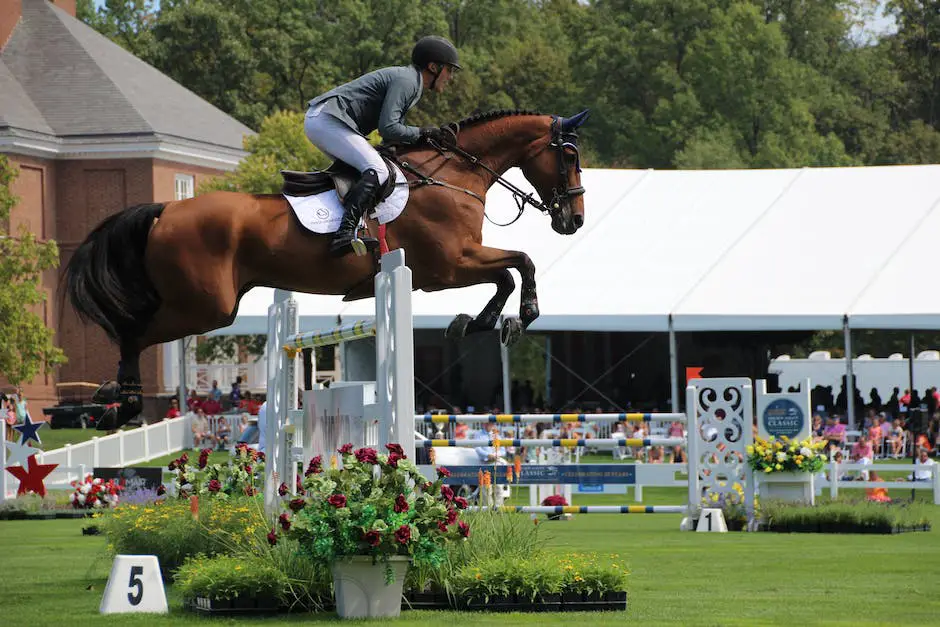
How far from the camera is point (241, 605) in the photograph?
26.7 feet

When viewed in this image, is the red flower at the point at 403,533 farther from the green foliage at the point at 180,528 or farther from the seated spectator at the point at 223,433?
the seated spectator at the point at 223,433

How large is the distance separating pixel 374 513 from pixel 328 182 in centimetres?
224

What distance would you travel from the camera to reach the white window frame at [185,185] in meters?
42.7

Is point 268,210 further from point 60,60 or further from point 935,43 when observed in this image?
point 935,43

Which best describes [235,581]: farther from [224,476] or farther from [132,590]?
[224,476]

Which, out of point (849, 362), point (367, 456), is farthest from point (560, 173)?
point (849, 362)

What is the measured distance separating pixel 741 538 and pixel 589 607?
575 centimetres

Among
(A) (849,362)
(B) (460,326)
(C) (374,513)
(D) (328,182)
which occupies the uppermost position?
(D) (328,182)

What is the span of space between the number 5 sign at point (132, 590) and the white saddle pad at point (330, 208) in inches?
81.0

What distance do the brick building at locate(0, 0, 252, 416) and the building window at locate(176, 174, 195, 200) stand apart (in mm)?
31

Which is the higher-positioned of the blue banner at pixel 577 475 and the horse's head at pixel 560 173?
the horse's head at pixel 560 173

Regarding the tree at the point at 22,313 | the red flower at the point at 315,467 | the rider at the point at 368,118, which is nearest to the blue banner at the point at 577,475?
the rider at the point at 368,118

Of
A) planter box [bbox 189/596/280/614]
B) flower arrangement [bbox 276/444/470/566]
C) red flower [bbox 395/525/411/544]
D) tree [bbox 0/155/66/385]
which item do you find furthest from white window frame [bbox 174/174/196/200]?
red flower [bbox 395/525/411/544]

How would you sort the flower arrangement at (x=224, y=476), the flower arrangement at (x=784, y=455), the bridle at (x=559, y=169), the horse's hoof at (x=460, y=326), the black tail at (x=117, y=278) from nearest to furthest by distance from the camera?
the black tail at (x=117, y=278), the horse's hoof at (x=460, y=326), the bridle at (x=559, y=169), the flower arrangement at (x=224, y=476), the flower arrangement at (x=784, y=455)
